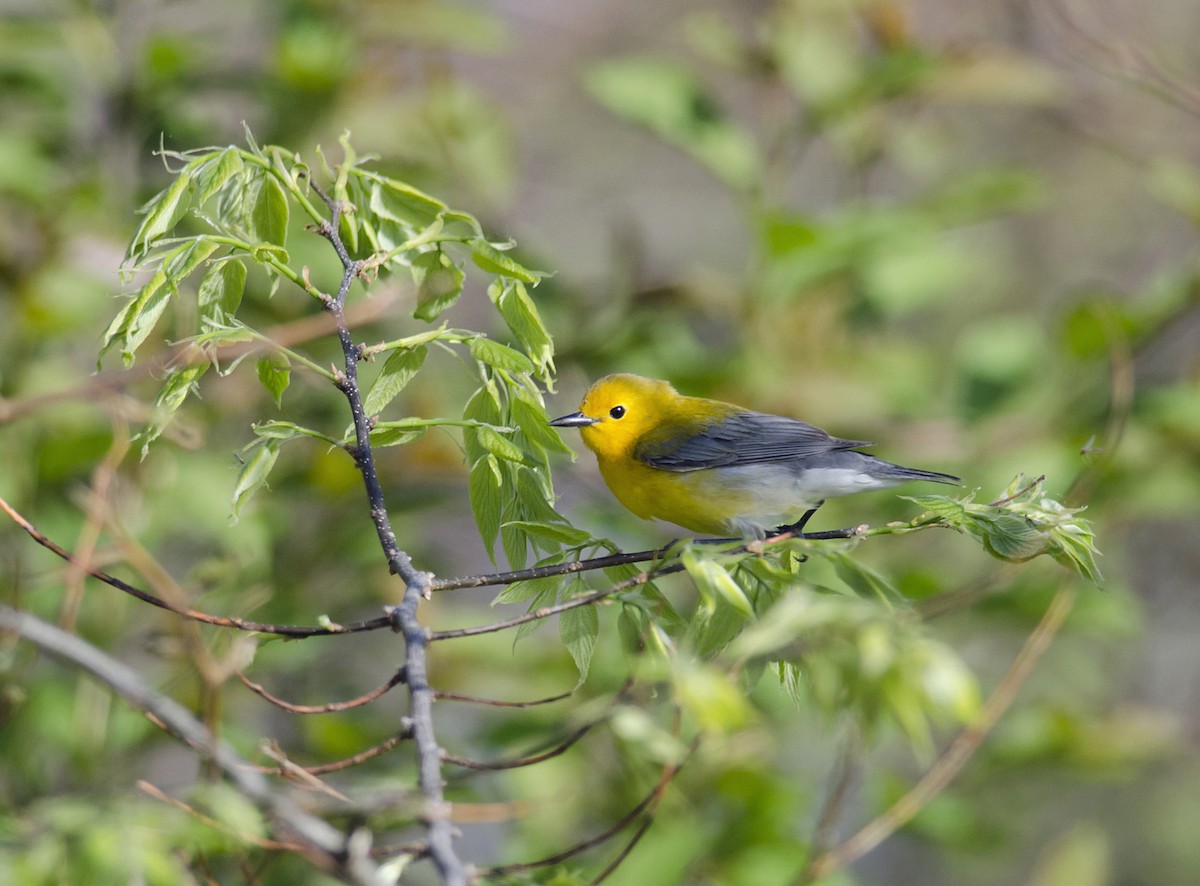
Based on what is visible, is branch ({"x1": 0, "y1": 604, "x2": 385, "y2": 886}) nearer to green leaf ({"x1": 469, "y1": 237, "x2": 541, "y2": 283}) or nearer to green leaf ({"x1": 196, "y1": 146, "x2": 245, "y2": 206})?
green leaf ({"x1": 196, "y1": 146, "x2": 245, "y2": 206})

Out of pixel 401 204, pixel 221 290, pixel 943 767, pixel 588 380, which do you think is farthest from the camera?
pixel 588 380

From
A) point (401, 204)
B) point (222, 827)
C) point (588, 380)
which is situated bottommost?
point (588, 380)

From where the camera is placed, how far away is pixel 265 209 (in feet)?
5.14

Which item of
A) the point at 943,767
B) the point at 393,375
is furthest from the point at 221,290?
the point at 943,767

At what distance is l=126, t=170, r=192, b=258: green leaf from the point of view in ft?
4.67

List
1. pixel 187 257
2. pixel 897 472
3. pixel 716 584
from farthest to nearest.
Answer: pixel 897 472
pixel 187 257
pixel 716 584

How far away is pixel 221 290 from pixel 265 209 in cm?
12

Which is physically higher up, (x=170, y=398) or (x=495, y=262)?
(x=495, y=262)

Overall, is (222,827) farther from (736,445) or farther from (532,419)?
(736,445)

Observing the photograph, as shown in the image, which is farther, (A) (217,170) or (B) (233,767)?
(A) (217,170)

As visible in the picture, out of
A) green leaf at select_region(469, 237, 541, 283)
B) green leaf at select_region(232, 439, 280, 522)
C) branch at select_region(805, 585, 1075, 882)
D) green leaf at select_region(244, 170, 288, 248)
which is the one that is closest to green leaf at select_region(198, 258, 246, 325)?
green leaf at select_region(244, 170, 288, 248)

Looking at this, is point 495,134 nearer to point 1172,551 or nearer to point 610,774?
point 610,774

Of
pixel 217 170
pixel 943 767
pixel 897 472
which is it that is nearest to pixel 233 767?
pixel 217 170

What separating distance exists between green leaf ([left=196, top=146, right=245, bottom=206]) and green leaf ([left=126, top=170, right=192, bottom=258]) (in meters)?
0.02
